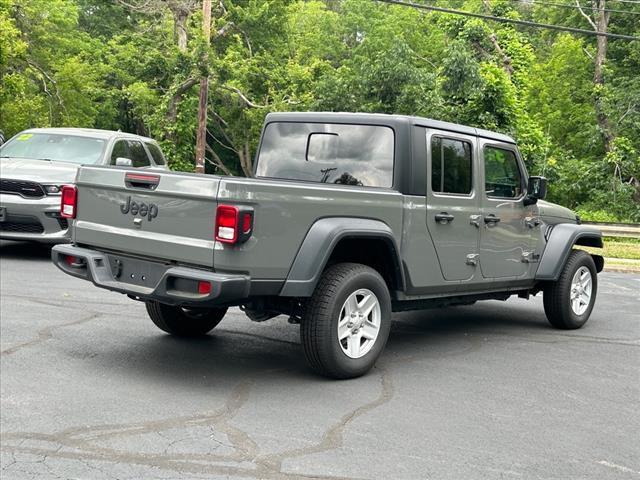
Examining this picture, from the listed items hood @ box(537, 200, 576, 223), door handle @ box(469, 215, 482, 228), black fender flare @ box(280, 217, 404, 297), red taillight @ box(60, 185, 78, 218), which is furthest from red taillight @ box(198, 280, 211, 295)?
hood @ box(537, 200, 576, 223)

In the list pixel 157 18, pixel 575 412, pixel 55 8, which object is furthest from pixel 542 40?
pixel 575 412

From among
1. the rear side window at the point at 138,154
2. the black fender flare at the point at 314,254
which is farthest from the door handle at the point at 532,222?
the rear side window at the point at 138,154

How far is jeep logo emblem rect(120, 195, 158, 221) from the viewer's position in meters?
5.40

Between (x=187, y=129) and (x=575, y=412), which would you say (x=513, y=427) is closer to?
(x=575, y=412)

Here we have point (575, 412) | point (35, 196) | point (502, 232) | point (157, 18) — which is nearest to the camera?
point (575, 412)

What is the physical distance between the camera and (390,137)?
A: 245 inches

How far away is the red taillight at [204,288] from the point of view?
194 inches

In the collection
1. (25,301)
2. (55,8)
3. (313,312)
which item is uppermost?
(55,8)

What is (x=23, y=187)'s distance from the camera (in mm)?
10984

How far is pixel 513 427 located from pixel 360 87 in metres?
22.7

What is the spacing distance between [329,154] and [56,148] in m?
7.35

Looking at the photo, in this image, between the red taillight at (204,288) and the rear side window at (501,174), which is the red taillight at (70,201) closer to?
the red taillight at (204,288)

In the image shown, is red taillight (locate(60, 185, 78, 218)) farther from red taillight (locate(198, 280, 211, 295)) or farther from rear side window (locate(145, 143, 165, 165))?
rear side window (locate(145, 143, 165, 165))

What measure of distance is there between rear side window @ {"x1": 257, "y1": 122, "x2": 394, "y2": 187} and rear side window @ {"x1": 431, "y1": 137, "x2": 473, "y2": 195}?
0.43 m
